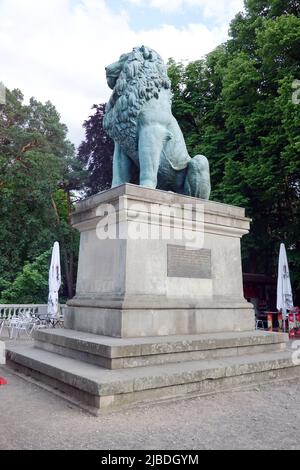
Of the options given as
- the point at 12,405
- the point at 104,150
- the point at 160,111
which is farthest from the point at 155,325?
the point at 104,150

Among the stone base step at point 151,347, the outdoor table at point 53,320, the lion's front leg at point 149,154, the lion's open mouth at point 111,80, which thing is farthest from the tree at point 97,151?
the stone base step at point 151,347

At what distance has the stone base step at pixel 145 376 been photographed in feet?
13.6

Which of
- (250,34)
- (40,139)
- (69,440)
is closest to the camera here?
(69,440)

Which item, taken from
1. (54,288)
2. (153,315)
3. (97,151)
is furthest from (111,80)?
(97,151)

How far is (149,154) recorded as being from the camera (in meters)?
6.39

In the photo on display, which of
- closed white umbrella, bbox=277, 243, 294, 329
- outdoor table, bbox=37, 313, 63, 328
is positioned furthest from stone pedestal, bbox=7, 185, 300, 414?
outdoor table, bbox=37, 313, 63, 328

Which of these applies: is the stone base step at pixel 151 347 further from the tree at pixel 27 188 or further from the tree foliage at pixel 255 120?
the tree at pixel 27 188

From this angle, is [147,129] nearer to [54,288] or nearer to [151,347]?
[151,347]

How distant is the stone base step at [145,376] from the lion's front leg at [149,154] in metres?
2.70

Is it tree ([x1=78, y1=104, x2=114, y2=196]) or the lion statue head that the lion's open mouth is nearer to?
the lion statue head

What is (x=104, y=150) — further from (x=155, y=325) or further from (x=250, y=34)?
(x=155, y=325)

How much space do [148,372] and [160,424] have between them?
2.67 feet

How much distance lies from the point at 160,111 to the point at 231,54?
50.0 ft
